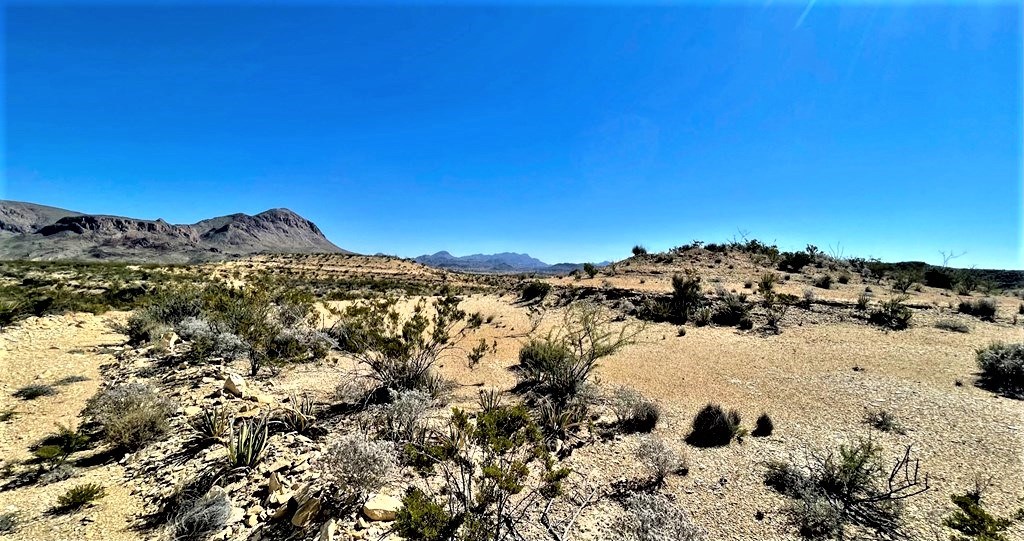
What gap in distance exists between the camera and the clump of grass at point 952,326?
36.9ft

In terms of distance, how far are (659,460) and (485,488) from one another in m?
2.65

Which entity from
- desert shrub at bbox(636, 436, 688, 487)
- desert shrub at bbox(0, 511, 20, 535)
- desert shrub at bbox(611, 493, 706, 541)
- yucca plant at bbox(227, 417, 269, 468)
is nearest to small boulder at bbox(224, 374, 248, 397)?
yucca plant at bbox(227, 417, 269, 468)

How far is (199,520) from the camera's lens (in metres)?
3.79

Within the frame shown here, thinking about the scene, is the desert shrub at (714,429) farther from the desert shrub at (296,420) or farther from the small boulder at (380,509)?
the desert shrub at (296,420)

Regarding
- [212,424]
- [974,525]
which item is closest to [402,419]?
[212,424]

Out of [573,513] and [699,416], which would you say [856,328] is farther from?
[573,513]

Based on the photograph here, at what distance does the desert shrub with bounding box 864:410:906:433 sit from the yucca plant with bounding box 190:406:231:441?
A: 10587 millimetres

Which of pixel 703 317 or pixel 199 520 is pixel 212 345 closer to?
pixel 199 520

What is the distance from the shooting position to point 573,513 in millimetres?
4457

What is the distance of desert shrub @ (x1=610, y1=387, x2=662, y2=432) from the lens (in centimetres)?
674

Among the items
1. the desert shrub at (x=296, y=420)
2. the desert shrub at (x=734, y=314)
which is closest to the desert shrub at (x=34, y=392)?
the desert shrub at (x=296, y=420)

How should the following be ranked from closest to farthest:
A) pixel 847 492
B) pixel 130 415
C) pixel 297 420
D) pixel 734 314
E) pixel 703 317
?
1. pixel 847 492
2. pixel 130 415
3. pixel 297 420
4. pixel 734 314
5. pixel 703 317

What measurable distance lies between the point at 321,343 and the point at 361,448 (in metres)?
6.64

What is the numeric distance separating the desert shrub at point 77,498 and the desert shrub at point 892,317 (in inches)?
735
